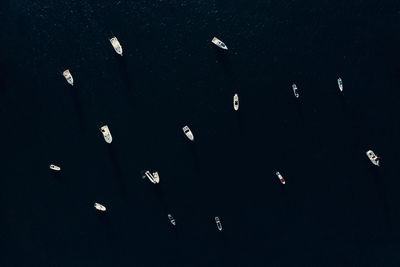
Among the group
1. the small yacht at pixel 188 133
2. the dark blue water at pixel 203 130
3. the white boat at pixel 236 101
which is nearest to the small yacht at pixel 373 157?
the dark blue water at pixel 203 130

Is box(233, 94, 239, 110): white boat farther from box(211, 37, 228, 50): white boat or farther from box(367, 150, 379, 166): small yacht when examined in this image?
box(367, 150, 379, 166): small yacht

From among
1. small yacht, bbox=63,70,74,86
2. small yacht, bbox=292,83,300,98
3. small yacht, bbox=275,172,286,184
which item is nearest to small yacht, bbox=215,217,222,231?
small yacht, bbox=275,172,286,184

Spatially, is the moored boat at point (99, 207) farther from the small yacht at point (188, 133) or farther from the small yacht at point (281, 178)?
the small yacht at point (281, 178)

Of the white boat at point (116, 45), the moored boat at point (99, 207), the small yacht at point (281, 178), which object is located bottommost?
the small yacht at point (281, 178)

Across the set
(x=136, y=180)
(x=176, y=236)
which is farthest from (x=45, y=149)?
(x=176, y=236)

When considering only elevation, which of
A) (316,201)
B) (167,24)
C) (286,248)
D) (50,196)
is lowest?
(286,248)

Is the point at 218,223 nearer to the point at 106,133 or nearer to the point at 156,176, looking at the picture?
the point at 156,176

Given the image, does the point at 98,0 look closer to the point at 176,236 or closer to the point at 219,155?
the point at 219,155

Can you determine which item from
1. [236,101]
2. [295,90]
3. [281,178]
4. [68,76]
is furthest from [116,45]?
[281,178]
